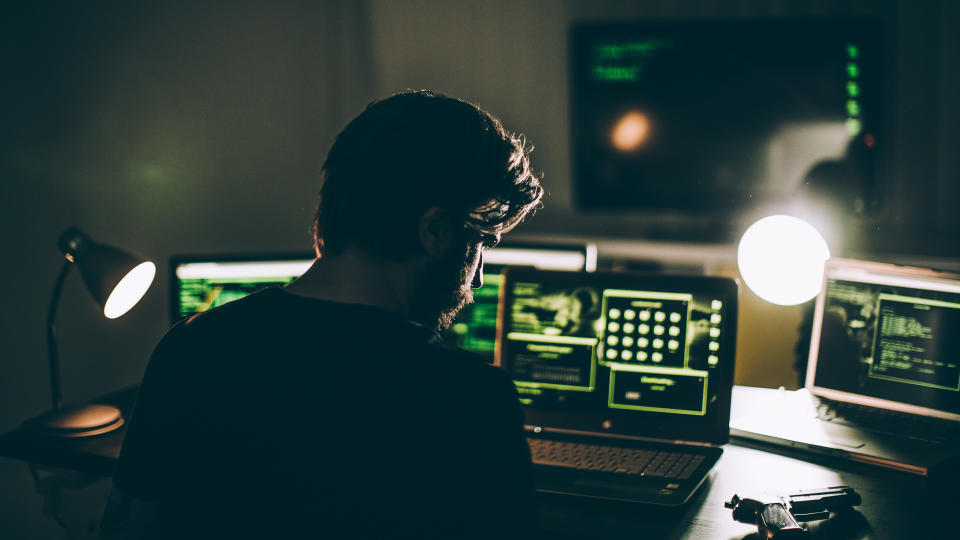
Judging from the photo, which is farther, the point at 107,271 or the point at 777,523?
the point at 107,271

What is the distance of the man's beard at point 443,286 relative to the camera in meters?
1.01

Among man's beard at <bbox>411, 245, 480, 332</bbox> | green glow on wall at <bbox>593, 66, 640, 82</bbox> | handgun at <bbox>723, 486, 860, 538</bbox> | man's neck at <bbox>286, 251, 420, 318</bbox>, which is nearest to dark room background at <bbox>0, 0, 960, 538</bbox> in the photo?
green glow on wall at <bbox>593, 66, 640, 82</bbox>

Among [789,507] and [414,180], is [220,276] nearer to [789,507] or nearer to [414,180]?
[414,180]

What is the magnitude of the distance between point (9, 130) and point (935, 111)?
3179mm

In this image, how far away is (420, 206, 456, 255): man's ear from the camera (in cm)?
95

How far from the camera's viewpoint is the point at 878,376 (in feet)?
4.70


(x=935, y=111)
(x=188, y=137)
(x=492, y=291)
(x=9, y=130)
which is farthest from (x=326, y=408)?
(x=935, y=111)

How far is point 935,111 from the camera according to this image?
3.05 meters

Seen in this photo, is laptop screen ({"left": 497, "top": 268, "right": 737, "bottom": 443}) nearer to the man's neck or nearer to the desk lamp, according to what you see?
the man's neck

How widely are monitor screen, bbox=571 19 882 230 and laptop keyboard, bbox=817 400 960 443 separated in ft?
6.21

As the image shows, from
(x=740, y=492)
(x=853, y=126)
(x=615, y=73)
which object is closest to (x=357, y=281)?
(x=740, y=492)

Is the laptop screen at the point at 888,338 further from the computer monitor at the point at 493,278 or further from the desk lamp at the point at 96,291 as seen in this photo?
the desk lamp at the point at 96,291

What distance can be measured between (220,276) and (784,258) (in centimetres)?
114

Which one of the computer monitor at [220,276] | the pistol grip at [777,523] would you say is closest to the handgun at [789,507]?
the pistol grip at [777,523]
